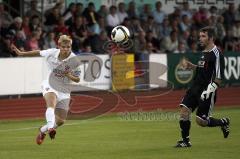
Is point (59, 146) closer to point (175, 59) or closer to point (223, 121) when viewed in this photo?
point (223, 121)

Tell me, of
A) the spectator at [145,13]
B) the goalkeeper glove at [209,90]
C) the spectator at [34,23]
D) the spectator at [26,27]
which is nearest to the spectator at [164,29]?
the spectator at [145,13]

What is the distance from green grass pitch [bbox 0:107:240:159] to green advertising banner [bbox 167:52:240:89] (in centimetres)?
850

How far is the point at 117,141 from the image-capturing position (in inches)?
641

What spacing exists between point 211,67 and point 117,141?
2606mm

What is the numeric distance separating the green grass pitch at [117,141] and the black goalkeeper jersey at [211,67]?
4.01 ft

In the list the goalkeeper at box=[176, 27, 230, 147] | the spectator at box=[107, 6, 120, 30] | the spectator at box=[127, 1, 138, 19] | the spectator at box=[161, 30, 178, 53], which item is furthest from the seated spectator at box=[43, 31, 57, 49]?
the goalkeeper at box=[176, 27, 230, 147]

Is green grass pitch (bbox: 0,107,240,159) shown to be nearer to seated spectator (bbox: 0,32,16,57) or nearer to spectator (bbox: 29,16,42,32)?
seated spectator (bbox: 0,32,16,57)

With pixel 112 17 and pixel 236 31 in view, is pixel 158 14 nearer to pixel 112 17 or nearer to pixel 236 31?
pixel 112 17

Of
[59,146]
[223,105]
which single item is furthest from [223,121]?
[223,105]

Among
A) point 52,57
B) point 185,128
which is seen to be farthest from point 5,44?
point 185,128

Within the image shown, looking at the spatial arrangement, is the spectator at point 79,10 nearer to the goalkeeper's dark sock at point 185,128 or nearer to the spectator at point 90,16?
the spectator at point 90,16

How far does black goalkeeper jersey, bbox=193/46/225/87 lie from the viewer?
1485 cm

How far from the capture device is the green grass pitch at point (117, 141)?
1387 centimetres

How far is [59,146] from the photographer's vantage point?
15.4 m
